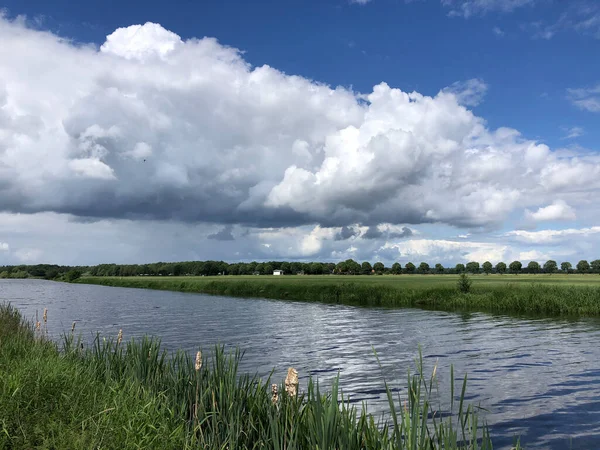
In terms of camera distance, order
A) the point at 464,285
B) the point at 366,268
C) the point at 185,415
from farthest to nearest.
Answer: the point at 366,268
the point at 464,285
the point at 185,415

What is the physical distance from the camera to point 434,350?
22.4 metres

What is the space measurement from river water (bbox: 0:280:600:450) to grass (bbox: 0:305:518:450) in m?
6.16

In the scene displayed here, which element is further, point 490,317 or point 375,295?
point 375,295

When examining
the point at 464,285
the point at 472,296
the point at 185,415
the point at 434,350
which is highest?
the point at 464,285

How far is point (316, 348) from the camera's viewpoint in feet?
77.4

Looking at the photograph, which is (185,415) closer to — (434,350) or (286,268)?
(434,350)

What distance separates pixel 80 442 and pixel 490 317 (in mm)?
35196

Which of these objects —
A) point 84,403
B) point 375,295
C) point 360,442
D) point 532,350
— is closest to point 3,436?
point 84,403

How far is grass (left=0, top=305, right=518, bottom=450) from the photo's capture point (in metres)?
5.56

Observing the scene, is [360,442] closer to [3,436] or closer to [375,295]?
[3,436]

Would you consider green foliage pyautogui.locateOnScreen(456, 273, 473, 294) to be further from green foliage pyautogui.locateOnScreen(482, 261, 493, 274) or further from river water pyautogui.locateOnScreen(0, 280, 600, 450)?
green foliage pyautogui.locateOnScreen(482, 261, 493, 274)

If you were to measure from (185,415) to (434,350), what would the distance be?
17.3 meters

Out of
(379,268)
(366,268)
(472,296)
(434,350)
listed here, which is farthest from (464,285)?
(379,268)

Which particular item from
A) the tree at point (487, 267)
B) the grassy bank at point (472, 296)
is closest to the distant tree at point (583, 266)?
the tree at point (487, 267)
